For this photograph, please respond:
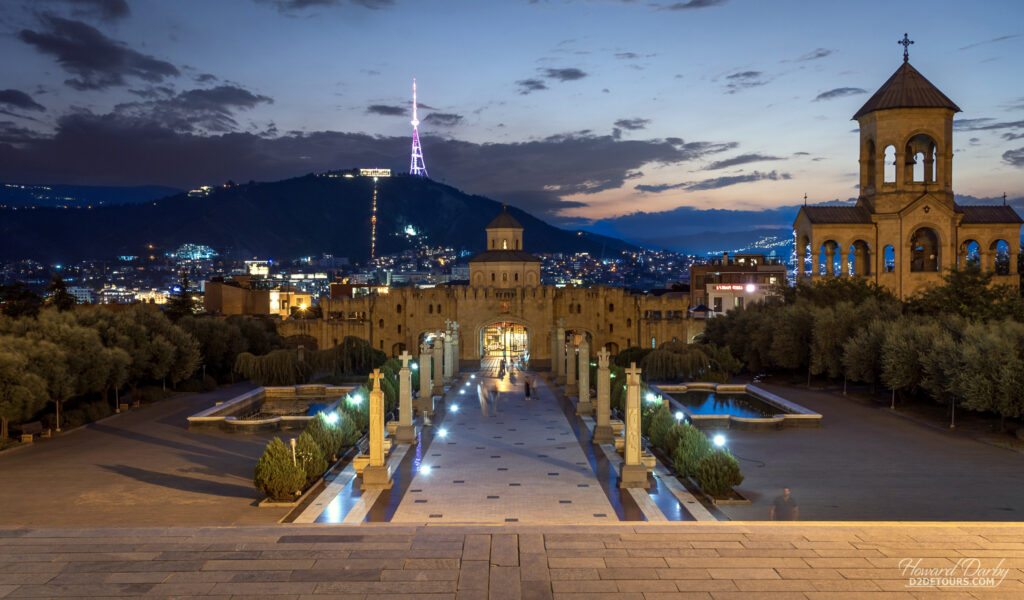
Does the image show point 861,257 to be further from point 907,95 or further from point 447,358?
point 447,358

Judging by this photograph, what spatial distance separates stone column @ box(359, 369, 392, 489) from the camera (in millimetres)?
11914

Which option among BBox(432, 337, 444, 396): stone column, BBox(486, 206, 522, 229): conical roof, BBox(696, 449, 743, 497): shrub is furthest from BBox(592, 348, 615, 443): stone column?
BBox(486, 206, 522, 229): conical roof

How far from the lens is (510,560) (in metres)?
7.50

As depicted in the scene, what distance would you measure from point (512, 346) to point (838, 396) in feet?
93.0

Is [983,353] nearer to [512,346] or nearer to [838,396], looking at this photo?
[838,396]

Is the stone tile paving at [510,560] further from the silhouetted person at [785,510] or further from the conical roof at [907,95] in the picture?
the conical roof at [907,95]

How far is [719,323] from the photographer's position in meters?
33.2

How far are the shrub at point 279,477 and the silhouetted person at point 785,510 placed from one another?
21.1ft

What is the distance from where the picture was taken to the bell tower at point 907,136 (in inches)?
1312

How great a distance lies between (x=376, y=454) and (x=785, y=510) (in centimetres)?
595

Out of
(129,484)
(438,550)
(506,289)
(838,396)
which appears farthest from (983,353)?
(506,289)

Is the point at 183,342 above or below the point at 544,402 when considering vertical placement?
above

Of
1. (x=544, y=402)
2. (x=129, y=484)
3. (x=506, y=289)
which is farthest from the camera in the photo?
(x=506, y=289)

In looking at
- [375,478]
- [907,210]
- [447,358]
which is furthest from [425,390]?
[907,210]
